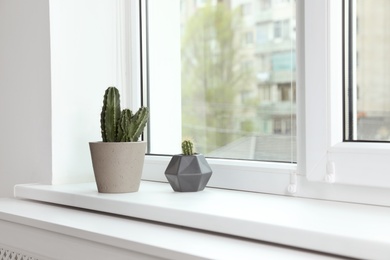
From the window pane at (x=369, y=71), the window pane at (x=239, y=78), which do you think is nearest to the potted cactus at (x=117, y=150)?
the window pane at (x=239, y=78)

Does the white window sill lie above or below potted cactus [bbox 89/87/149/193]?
below

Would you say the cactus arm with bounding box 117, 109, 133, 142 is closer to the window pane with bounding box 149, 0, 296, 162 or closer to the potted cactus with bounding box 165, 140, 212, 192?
the potted cactus with bounding box 165, 140, 212, 192

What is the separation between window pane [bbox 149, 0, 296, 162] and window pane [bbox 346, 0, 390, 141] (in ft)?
0.50

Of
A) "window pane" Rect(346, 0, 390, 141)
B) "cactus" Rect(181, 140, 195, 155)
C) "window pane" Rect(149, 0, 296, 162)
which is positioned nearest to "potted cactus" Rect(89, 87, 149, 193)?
"cactus" Rect(181, 140, 195, 155)

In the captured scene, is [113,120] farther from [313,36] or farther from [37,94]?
[313,36]

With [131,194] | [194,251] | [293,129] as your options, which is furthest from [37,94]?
[194,251]

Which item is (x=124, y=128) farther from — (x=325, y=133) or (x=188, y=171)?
(x=325, y=133)

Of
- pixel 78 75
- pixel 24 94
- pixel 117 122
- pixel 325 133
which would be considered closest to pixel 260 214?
pixel 325 133

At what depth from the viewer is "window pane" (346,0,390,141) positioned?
106 centimetres

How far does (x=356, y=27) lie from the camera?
1.10 m

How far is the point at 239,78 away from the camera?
139cm

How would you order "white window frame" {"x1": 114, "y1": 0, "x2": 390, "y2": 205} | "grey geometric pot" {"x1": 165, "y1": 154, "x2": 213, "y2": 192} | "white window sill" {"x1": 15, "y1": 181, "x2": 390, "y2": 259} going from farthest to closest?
"grey geometric pot" {"x1": 165, "y1": 154, "x2": 213, "y2": 192} < "white window frame" {"x1": 114, "y1": 0, "x2": 390, "y2": 205} < "white window sill" {"x1": 15, "y1": 181, "x2": 390, "y2": 259}

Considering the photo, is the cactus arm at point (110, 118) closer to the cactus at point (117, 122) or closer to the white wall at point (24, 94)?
the cactus at point (117, 122)

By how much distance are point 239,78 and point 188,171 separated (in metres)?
0.30
